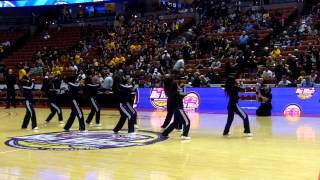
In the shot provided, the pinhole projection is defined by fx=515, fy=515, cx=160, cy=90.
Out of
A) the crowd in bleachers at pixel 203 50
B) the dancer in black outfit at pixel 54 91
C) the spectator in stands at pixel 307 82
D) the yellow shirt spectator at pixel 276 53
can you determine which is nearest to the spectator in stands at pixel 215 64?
the crowd in bleachers at pixel 203 50

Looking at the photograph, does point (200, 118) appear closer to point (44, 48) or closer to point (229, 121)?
point (229, 121)

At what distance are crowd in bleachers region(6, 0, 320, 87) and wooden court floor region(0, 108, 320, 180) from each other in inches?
261

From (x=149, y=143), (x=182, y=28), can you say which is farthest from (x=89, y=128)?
(x=182, y=28)

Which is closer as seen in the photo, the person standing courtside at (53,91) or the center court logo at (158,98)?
the person standing courtside at (53,91)

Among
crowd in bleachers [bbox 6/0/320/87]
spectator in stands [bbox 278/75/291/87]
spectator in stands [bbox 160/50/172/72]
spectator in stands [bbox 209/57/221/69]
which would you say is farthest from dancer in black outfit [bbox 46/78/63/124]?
spectator in stands [bbox 209/57/221/69]

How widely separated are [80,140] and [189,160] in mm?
4210

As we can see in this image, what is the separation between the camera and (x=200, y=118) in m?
19.7

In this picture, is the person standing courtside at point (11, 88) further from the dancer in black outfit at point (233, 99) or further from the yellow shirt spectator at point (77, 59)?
the dancer in black outfit at point (233, 99)

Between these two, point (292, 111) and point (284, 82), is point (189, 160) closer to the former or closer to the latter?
point (292, 111)

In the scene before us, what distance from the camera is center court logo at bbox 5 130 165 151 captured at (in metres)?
12.1

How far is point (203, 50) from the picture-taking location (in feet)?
92.1

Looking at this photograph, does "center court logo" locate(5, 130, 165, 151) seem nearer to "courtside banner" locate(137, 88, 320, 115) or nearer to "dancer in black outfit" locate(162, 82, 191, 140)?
"dancer in black outfit" locate(162, 82, 191, 140)

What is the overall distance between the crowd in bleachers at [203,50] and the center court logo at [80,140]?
243 inches

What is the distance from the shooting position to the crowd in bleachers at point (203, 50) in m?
23.6
